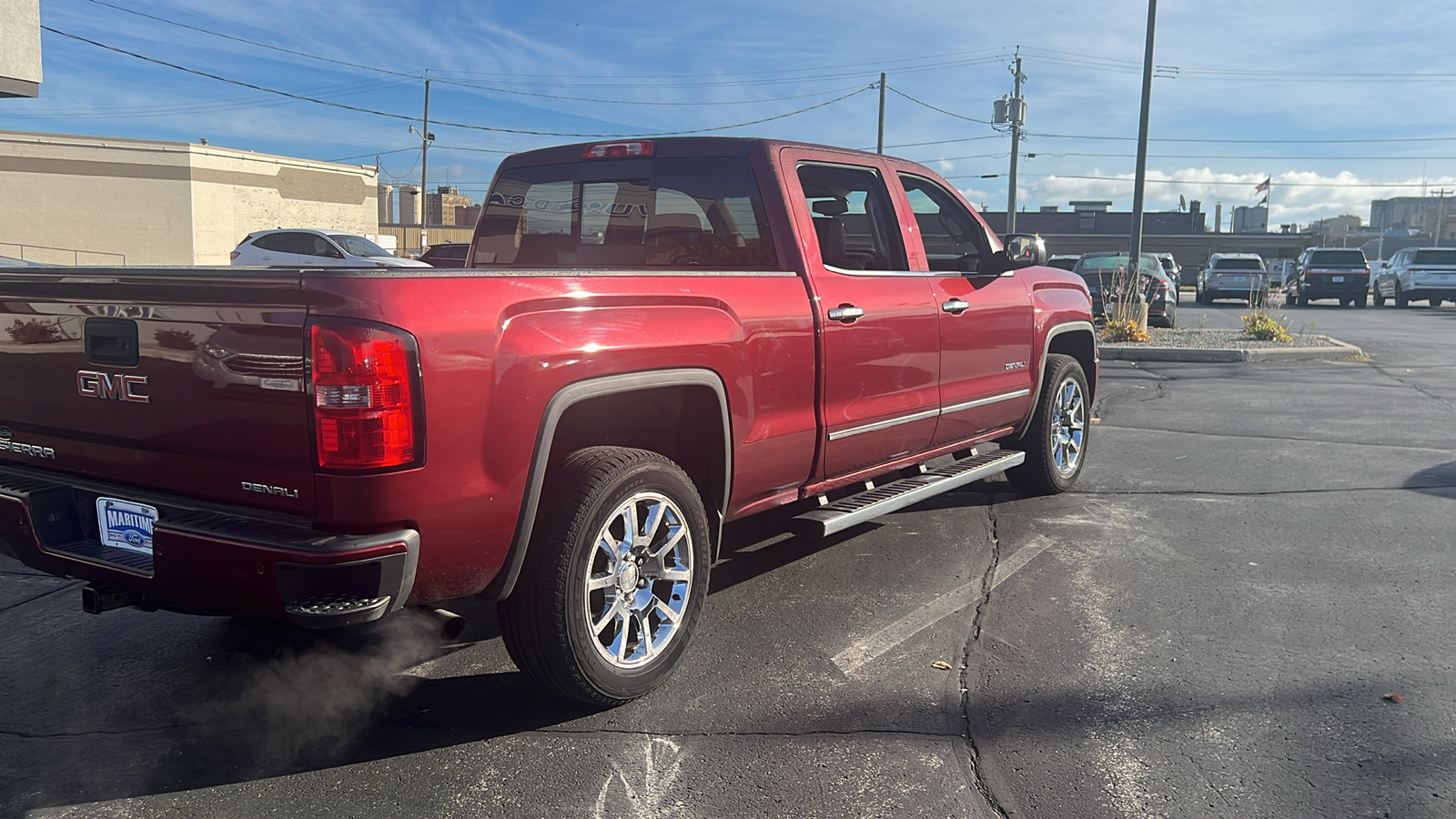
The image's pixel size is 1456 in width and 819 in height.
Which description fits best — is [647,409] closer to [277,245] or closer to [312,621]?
[312,621]

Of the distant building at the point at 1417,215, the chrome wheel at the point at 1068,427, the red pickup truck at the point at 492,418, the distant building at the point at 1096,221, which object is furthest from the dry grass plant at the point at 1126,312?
the distant building at the point at 1417,215

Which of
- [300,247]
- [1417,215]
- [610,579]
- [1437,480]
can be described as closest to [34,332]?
[610,579]

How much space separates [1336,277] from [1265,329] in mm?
17865

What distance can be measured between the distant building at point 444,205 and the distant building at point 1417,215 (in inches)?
3896

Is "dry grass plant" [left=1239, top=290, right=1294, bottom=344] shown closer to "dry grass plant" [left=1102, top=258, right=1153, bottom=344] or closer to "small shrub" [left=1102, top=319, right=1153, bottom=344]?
"dry grass plant" [left=1102, top=258, right=1153, bottom=344]

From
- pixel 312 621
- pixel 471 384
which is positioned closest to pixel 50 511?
pixel 312 621

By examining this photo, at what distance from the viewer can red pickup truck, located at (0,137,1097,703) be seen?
9.69 ft

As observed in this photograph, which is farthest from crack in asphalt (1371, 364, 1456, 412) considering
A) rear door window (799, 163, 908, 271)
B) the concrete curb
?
rear door window (799, 163, 908, 271)

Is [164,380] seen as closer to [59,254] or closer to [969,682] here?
[969,682]

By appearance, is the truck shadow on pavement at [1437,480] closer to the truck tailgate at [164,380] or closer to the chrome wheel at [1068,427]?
the chrome wheel at [1068,427]

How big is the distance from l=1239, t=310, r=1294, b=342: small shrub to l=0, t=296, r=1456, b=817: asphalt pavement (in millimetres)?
11661

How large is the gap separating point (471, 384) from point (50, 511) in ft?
4.95

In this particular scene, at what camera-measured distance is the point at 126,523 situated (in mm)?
3348

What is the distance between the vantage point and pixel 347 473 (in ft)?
9.59
